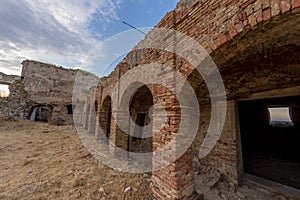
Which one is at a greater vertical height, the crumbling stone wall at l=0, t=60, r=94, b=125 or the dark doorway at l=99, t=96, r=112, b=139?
the crumbling stone wall at l=0, t=60, r=94, b=125

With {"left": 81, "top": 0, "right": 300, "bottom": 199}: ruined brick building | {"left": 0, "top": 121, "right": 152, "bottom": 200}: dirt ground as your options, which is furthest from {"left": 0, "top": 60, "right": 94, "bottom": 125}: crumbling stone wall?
{"left": 81, "top": 0, "right": 300, "bottom": 199}: ruined brick building

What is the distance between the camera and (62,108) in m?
12.9

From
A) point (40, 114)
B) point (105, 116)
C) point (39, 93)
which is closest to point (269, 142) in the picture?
point (105, 116)

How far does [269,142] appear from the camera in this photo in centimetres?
712

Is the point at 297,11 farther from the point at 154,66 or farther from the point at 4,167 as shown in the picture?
the point at 4,167

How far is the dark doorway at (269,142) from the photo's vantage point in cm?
428

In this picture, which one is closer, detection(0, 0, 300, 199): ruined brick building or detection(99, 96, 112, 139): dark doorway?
detection(0, 0, 300, 199): ruined brick building

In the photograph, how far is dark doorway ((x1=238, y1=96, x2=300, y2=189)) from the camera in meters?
4.28

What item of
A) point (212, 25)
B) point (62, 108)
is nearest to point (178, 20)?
point (212, 25)

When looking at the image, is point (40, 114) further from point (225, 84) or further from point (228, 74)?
point (228, 74)

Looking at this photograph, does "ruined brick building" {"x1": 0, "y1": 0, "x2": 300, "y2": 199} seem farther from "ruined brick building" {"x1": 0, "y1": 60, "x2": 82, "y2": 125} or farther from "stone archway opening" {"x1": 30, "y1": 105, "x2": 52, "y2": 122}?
"stone archway opening" {"x1": 30, "y1": 105, "x2": 52, "y2": 122}

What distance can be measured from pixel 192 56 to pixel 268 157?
667cm

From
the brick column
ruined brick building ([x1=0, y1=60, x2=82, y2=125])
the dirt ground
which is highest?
ruined brick building ([x1=0, y1=60, x2=82, y2=125])

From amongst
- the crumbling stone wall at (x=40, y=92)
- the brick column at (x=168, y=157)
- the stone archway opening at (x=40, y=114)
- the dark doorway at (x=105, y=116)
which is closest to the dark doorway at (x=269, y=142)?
the brick column at (x=168, y=157)
